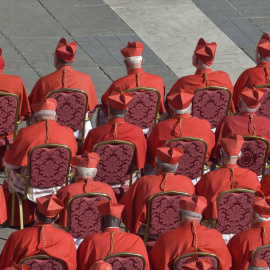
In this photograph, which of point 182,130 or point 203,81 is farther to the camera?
point 203,81

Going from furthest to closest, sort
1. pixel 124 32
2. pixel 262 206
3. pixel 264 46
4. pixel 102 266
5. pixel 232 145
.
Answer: pixel 124 32 → pixel 264 46 → pixel 232 145 → pixel 262 206 → pixel 102 266

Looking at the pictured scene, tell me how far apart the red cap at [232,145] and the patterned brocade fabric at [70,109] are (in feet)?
7.18

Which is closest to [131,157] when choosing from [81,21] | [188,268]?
[188,268]

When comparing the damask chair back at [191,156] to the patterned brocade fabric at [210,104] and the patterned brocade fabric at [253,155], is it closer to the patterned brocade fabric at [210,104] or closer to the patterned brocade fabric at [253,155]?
the patterned brocade fabric at [253,155]

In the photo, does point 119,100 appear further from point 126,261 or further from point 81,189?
point 126,261

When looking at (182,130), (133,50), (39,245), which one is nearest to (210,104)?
(182,130)

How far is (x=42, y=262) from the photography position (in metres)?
9.41

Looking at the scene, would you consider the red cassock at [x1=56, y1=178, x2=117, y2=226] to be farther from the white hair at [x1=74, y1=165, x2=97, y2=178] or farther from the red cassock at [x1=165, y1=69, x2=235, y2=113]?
the red cassock at [x1=165, y1=69, x2=235, y2=113]

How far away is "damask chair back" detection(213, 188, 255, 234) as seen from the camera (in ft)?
34.9

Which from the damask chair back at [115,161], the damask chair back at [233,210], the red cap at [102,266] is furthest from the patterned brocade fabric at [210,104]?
the red cap at [102,266]

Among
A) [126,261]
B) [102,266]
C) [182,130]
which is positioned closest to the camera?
[102,266]

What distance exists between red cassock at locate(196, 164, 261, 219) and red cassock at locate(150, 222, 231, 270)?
1.06 metres

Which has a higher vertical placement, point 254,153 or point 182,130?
point 182,130

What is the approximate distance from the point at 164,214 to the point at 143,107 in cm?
252
